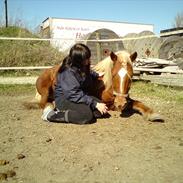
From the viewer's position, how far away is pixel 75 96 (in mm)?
5211

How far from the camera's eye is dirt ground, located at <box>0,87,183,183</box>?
3.31 metres

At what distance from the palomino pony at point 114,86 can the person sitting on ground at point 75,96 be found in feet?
1.07

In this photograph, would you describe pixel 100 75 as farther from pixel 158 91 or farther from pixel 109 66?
pixel 158 91

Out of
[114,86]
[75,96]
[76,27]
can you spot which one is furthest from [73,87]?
[76,27]

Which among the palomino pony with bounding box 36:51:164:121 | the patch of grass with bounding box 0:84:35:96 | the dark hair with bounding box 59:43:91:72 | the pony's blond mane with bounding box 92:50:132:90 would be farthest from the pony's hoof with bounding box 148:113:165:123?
the patch of grass with bounding box 0:84:35:96

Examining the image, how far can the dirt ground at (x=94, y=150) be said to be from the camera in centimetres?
331

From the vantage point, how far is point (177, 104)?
7102mm

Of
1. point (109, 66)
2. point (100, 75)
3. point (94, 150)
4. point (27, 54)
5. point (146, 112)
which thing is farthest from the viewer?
point (27, 54)

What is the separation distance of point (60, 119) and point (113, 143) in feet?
4.16

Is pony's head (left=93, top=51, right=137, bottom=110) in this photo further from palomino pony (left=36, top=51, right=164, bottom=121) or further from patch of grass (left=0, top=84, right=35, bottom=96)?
patch of grass (left=0, top=84, right=35, bottom=96)

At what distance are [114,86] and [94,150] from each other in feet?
5.05

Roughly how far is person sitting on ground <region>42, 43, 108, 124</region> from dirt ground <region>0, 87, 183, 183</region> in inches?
5.4

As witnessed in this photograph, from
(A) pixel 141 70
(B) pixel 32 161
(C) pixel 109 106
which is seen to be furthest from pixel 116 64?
(A) pixel 141 70

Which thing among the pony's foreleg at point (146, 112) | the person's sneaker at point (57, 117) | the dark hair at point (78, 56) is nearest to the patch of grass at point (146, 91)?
the pony's foreleg at point (146, 112)
